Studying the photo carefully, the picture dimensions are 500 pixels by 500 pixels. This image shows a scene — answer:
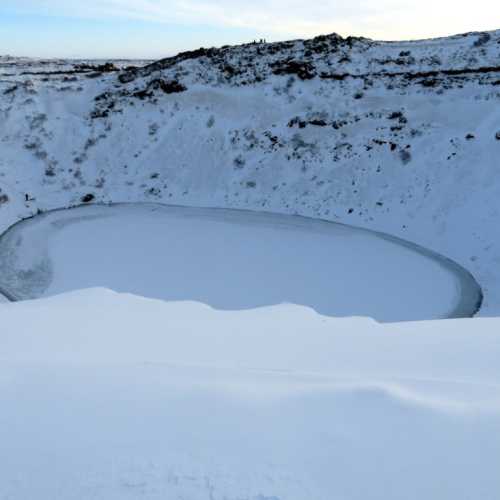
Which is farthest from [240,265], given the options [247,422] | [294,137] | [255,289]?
[247,422]

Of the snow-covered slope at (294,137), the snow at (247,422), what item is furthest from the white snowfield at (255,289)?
the snow-covered slope at (294,137)

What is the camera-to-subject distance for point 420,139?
3198 cm

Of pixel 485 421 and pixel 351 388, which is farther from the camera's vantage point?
pixel 351 388

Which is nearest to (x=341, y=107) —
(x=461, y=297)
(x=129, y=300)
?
(x=461, y=297)

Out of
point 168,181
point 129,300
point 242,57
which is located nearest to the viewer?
point 129,300

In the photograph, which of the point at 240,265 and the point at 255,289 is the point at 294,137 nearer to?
the point at 240,265

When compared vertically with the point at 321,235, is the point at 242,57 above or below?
above

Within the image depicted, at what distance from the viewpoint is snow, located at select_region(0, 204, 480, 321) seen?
19109 millimetres

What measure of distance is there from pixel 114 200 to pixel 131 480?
1215 inches

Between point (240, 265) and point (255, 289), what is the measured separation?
250 cm

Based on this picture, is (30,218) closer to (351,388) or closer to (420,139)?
(420,139)

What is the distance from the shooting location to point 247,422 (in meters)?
4.90

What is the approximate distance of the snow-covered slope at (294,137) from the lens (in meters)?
28.5

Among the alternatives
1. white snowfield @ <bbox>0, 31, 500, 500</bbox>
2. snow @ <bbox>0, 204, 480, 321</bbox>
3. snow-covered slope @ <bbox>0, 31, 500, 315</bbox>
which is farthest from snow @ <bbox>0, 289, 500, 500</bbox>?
snow-covered slope @ <bbox>0, 31, 500, 315</bbox>
